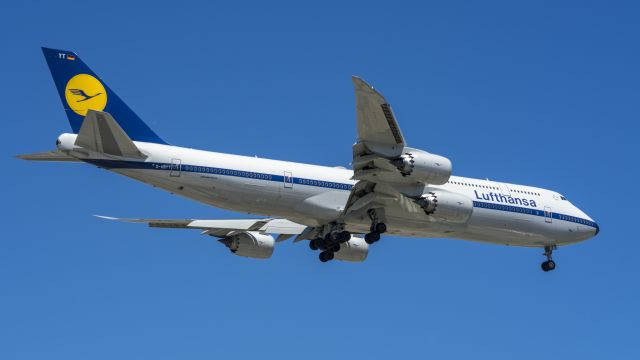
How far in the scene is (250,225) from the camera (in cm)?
3750

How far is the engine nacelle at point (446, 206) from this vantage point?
33188 millimetres

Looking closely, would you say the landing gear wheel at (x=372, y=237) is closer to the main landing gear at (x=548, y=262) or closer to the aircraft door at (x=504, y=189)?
the aircraft door at (x=504, y=189)

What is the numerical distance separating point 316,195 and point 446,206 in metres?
4.46

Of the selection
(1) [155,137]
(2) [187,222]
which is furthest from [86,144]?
(2) [187,222]

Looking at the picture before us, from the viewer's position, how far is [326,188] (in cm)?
3350

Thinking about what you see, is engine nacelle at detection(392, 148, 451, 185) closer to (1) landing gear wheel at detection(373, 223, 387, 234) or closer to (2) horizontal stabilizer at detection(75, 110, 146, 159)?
(1) landing gear wheel at detection(373, 223, 387, 234)

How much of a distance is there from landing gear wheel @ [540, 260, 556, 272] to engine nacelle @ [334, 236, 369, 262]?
7.08 meters

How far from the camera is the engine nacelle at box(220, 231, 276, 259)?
122 ft

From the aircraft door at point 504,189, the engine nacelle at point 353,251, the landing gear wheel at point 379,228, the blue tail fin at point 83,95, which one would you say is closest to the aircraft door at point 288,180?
the landing gear wheel at point 379,228

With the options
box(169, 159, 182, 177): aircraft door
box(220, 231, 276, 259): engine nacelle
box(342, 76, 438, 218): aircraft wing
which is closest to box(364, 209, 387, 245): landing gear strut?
box(342, 76, 438, 218): aircraft wing

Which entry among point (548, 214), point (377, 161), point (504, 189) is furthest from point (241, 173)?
point (548, 214)

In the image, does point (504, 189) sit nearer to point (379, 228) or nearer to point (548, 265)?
point (548, 265)

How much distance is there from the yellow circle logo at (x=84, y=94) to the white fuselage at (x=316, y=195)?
1.81 meters

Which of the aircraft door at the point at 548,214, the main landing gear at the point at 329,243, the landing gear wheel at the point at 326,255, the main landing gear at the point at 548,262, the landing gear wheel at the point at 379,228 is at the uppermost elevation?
the aircraft door at the point at 548,214
